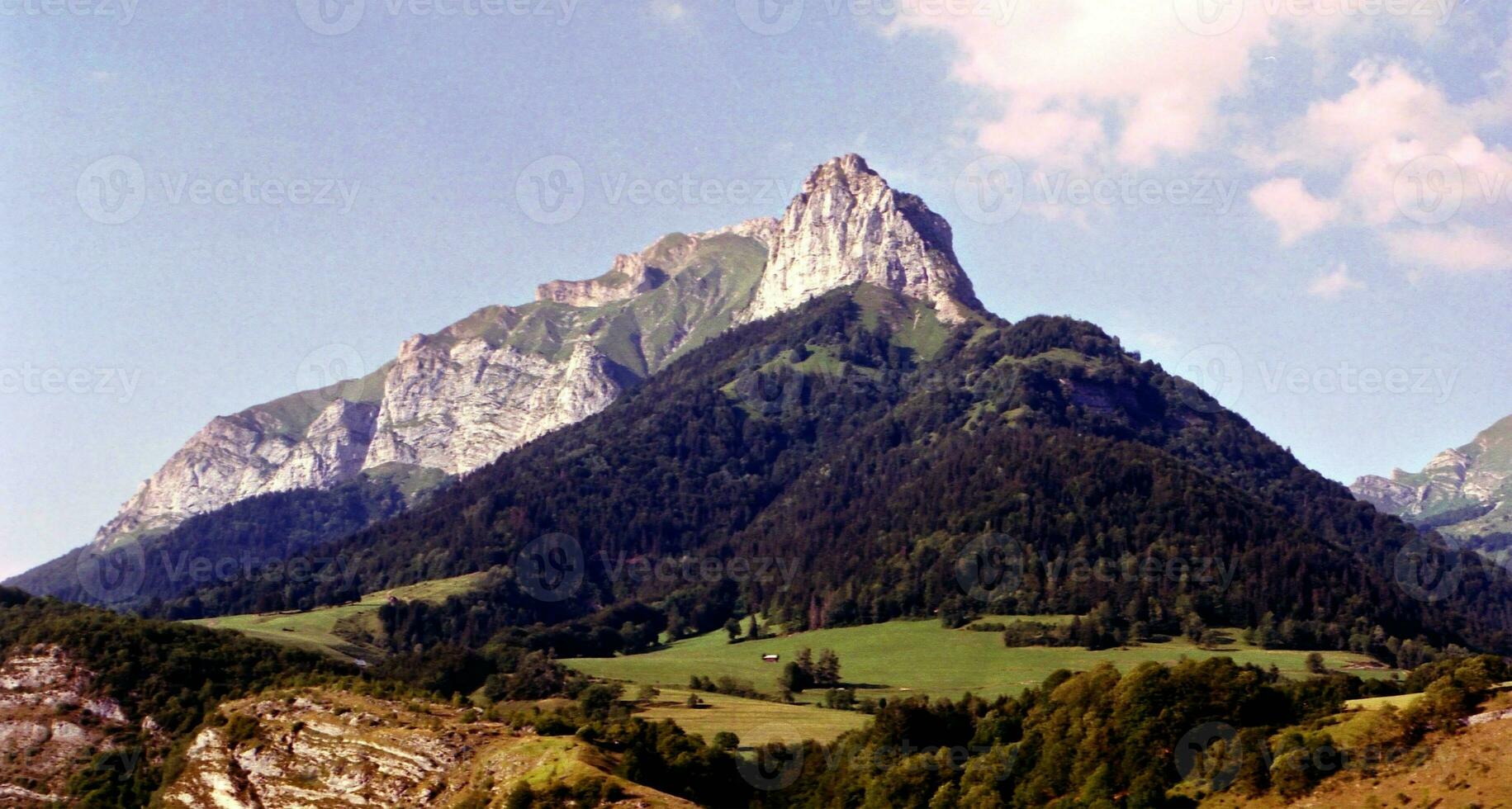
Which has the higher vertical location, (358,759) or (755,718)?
(358,759)

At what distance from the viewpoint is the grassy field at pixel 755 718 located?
519 feet

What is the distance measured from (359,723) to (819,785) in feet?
143

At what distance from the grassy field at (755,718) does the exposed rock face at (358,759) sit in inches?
1965

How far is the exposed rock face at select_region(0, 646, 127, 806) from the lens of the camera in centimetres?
13762

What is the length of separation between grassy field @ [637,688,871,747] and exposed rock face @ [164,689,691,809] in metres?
49.9

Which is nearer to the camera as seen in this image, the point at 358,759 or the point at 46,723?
the point at 358,759

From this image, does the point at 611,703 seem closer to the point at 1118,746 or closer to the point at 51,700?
the point at 51,700

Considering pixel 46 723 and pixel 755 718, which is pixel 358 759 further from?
pixel 755 718

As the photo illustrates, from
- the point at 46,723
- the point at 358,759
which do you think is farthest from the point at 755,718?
the point at 46,723

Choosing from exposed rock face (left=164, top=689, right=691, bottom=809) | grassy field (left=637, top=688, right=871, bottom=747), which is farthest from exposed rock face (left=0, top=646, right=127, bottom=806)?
grassy field (left=637, top=688, right=871, bottom=747)

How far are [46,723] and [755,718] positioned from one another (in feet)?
261

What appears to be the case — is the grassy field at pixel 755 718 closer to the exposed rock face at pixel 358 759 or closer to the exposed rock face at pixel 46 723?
the exposed rock face at pixel 358 759

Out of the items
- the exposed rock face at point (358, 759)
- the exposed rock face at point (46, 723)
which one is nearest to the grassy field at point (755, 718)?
the exposed rock face at point (358, 759)

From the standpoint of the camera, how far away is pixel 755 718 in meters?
172
